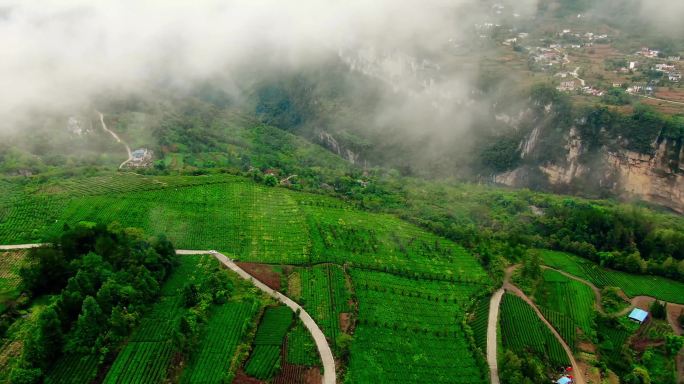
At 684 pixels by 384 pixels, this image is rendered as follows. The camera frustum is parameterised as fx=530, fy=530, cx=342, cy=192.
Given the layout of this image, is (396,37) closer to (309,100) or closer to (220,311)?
(309,100)

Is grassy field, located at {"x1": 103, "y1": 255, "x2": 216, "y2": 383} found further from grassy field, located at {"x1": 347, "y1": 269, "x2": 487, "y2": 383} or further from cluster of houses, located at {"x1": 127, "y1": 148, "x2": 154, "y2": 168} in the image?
cluster of houses, located at {"x1": 127, "y1": 148, "x2": 154, "y2": 168}

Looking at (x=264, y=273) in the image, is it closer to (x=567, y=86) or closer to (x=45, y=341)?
(x=45, y=341)

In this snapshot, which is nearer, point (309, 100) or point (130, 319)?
point (130, 319)

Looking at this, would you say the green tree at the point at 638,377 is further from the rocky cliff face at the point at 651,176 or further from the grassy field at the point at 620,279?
the rocky cliff face at the point at 651,176

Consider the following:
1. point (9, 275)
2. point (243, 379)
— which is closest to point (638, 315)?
point (243, 379)

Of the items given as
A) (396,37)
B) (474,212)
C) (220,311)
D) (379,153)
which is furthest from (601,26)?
(220,311)
